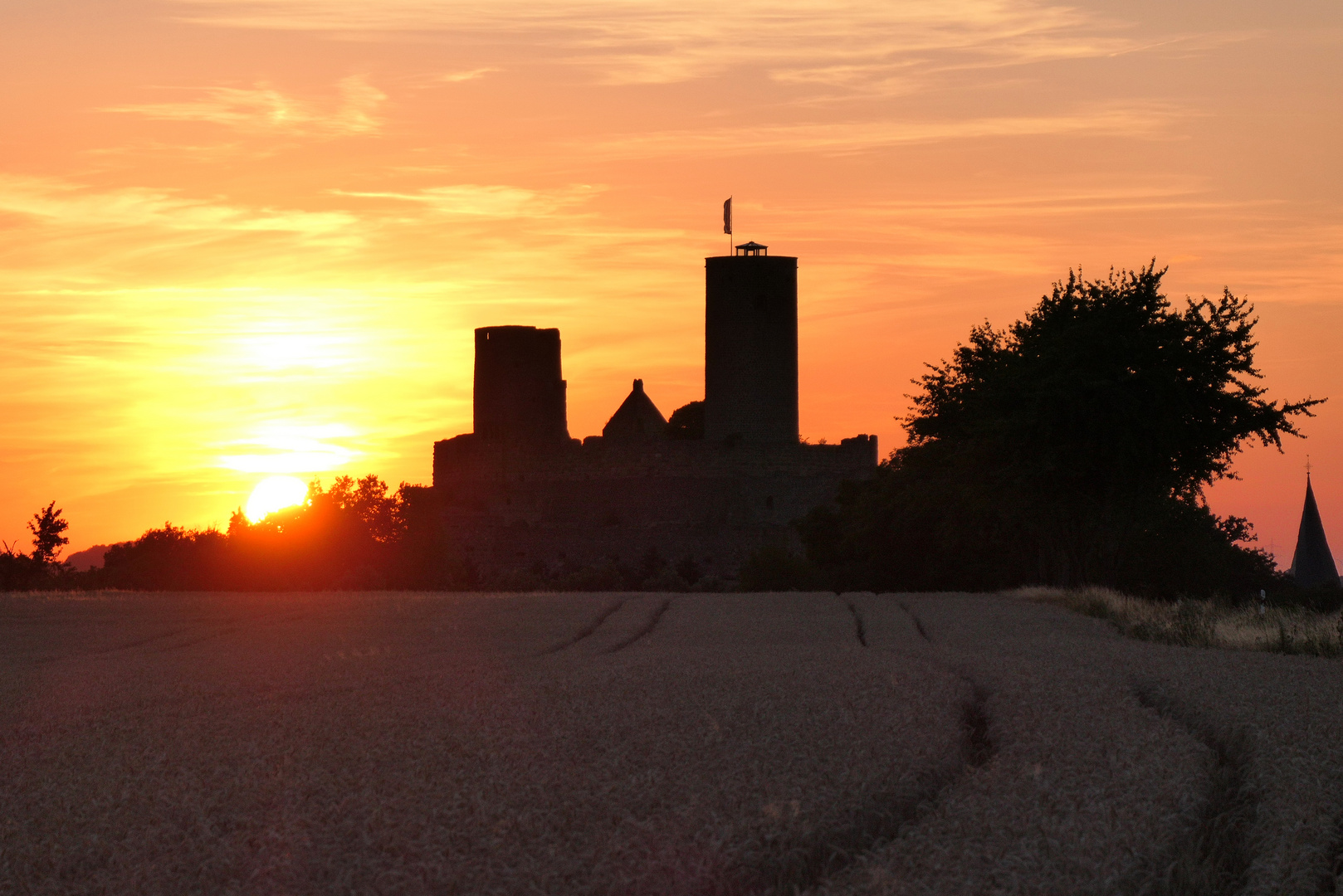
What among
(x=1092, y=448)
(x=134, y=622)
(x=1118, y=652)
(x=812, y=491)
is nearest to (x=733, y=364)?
(x=812, y=491)

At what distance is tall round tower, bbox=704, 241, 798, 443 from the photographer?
6156 centimetres

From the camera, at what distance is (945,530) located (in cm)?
3769

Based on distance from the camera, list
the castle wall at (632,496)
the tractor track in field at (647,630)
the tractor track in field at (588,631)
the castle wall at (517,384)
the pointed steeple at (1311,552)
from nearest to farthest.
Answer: the tractor track in field at (647,630)
the tractor track in field at (588,631)
the castle wall at (632,496)
the castle wall at (517,384)
the pointed steeple at (1311,552)

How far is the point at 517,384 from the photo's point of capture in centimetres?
6712

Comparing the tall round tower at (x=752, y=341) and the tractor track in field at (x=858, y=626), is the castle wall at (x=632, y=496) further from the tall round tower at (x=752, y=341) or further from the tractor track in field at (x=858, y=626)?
the tractor track in field at (x=858, y=626)

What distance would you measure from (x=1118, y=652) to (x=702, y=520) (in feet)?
171

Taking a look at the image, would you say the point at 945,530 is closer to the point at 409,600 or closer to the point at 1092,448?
the point at 1092,448

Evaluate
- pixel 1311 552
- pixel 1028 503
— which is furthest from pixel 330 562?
pixel 1311 552

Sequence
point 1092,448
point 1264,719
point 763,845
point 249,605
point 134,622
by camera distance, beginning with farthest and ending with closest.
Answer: point 1092,448 < point 249,605 < point 134,622 < point 1264,719 < point 763,845

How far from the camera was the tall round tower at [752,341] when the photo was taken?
61.6 meters

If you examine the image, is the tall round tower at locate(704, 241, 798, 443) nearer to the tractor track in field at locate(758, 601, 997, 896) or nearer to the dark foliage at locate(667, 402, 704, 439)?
the dark foliage at locate(667, 402, 704, 439)

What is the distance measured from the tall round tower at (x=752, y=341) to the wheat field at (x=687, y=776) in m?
49.8

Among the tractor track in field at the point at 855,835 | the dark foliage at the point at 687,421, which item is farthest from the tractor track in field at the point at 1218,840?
the dark foliage at the point at 687,421

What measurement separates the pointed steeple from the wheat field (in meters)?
Answer: 88.3
